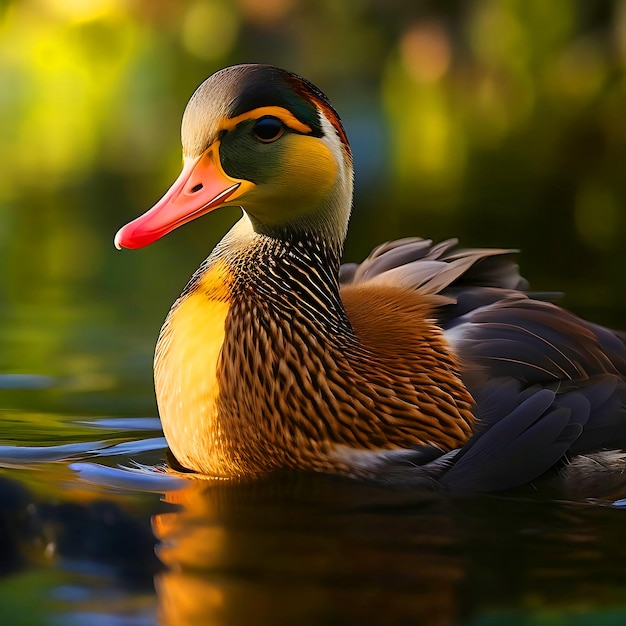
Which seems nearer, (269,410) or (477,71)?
(269,410)

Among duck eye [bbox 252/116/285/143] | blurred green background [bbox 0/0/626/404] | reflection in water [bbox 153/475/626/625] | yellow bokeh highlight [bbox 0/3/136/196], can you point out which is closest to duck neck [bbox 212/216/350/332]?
duck eye [bbox 252/116/285/143]

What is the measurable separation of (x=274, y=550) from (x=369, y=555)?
0.86 feet

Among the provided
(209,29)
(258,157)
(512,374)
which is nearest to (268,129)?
(258,157)

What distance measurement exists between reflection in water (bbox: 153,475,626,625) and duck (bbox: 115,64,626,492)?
155mm

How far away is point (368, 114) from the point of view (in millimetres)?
15680

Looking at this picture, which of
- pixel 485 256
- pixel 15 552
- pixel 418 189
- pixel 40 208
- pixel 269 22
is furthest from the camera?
pixel 269 22

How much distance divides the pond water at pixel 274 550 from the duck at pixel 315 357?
5.8 inches

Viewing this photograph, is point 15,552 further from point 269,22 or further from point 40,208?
point 269,22

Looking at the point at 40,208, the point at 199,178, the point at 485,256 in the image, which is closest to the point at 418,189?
the point at 40,208

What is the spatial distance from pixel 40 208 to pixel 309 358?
835 centimetres

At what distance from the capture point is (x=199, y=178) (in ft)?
13.9

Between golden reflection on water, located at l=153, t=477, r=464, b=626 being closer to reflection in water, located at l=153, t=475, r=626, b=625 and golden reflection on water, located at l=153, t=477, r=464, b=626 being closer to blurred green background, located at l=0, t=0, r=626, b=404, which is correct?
reflection in water, located at l=153, t=475, r=626, b=625

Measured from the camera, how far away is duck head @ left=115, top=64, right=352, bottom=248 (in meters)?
4.17

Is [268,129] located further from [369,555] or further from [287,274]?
[369,555]
